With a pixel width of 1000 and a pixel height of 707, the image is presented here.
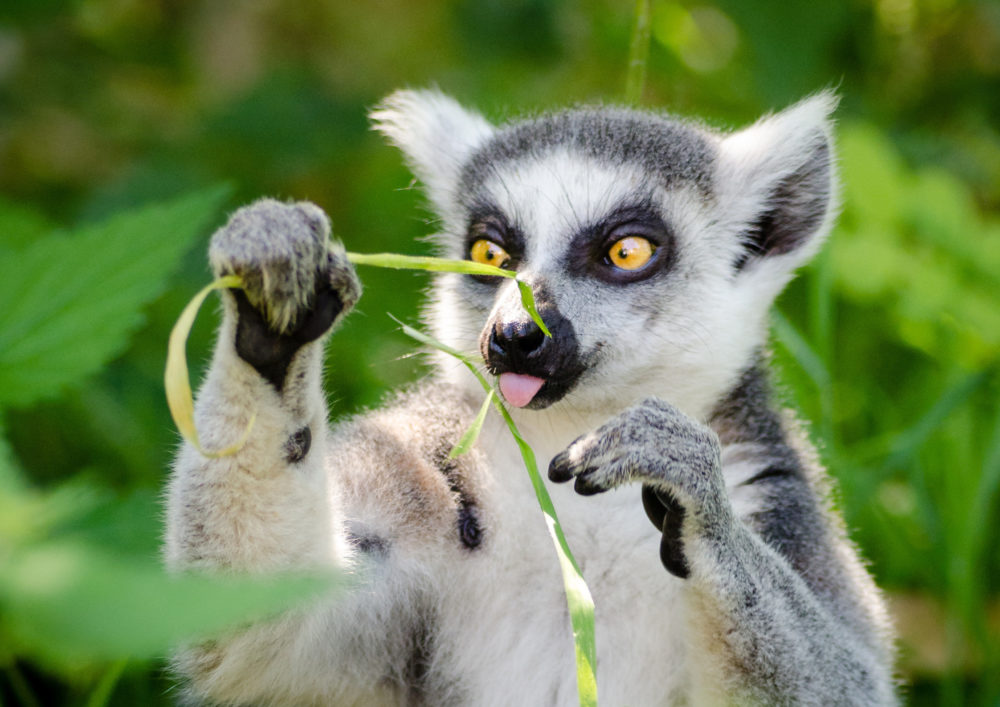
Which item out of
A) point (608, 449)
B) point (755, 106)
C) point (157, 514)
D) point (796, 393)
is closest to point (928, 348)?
point (796, 393)

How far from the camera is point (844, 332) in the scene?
18.6 feet

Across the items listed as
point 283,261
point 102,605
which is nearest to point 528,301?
point 283,261

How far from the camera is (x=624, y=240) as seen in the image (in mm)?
3094

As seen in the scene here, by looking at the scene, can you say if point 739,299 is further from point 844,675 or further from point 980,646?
point 980,646

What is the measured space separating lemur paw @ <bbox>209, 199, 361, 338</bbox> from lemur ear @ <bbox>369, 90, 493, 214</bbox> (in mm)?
1667

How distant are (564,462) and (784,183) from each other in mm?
1776

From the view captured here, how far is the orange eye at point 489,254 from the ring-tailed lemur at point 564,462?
0.5 inches

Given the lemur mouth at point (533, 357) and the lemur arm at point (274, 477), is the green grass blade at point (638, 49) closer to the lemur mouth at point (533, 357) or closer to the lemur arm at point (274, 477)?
the lemur mouth at point (533, 357)

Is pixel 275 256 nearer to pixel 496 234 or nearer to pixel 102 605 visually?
pixel 102 605

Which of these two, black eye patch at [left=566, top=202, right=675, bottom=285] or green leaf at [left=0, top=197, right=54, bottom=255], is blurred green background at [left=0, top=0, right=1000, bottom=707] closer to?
green leaf at [left=0, top=197, right=54, bottom=255]

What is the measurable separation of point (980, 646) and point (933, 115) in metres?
3.96

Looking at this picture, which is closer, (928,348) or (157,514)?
(157,514)

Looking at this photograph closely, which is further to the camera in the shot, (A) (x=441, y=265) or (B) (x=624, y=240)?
(B) (x=624, y=240)

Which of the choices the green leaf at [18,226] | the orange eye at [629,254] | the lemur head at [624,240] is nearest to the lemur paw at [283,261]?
the lemur head at [624,240]
